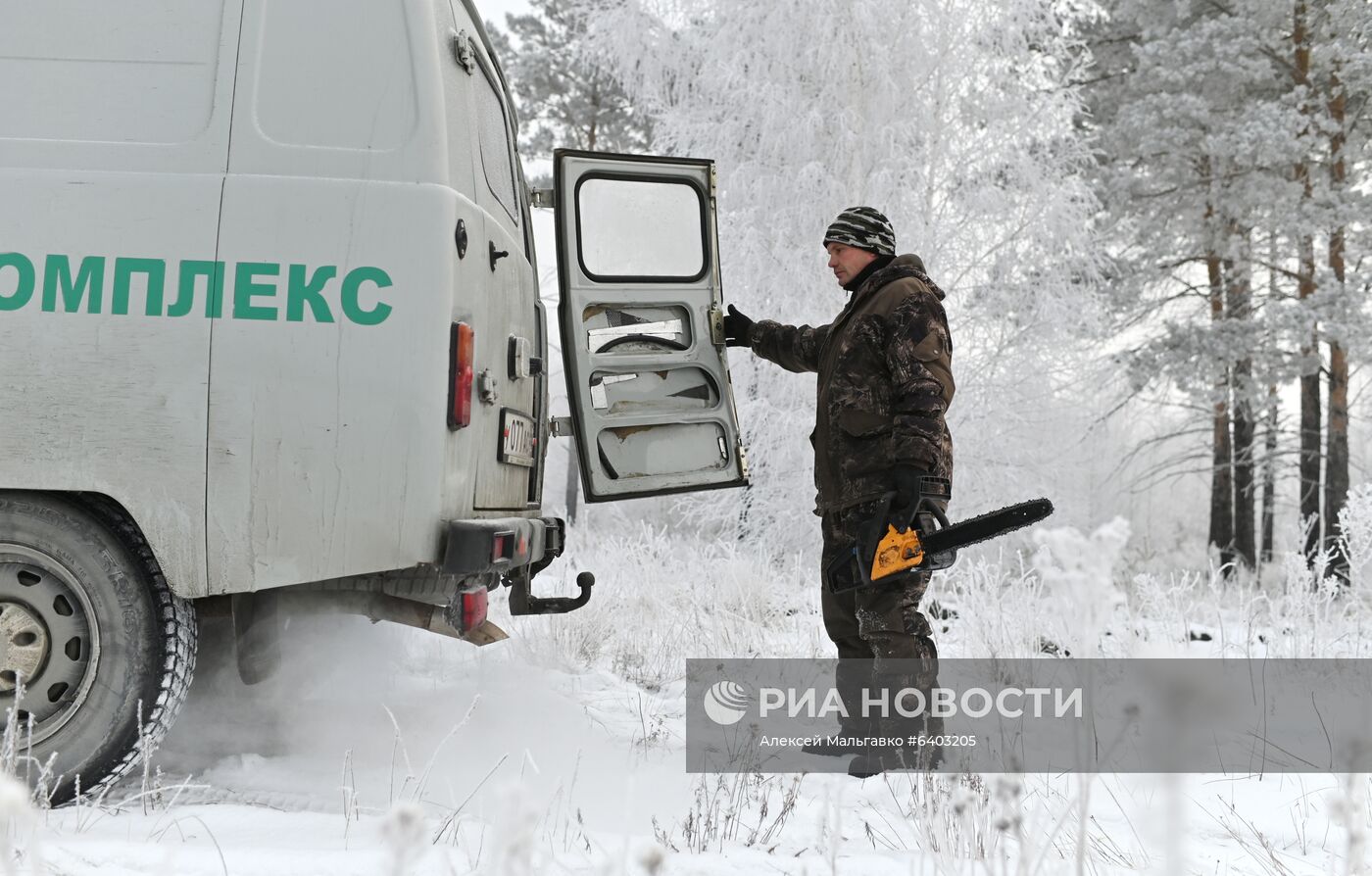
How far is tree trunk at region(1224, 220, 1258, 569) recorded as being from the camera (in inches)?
458

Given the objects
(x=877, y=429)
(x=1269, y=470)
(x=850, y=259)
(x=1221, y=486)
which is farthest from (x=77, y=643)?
(x=1221, y=486)

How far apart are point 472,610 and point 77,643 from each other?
3.39 feet

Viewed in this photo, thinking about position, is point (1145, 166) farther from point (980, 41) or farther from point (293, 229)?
point (293, 229)

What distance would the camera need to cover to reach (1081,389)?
10328mm

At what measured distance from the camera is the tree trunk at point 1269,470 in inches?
471

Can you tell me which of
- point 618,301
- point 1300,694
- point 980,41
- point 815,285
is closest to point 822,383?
point 618,301

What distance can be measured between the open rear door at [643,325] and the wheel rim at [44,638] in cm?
165

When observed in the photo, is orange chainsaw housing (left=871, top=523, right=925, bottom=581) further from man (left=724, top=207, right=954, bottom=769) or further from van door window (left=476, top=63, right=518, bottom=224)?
van door window (left=476, top=63, right=518, bottom=224)

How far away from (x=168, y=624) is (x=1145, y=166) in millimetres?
12717

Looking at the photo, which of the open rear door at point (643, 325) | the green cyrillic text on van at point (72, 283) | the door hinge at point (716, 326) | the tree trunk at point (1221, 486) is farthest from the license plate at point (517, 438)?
the tree trunk at point (1221, 486)

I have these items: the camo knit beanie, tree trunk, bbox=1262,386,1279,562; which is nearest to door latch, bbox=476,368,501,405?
the camo knit beanie

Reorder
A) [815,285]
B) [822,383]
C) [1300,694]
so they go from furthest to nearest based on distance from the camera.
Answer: [815,285]
[1300,694]
[822,383]

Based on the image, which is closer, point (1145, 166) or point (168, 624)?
point (168, 624)

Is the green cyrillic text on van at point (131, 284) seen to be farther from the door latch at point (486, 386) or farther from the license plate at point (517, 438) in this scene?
the license plate at point (517, 438)
